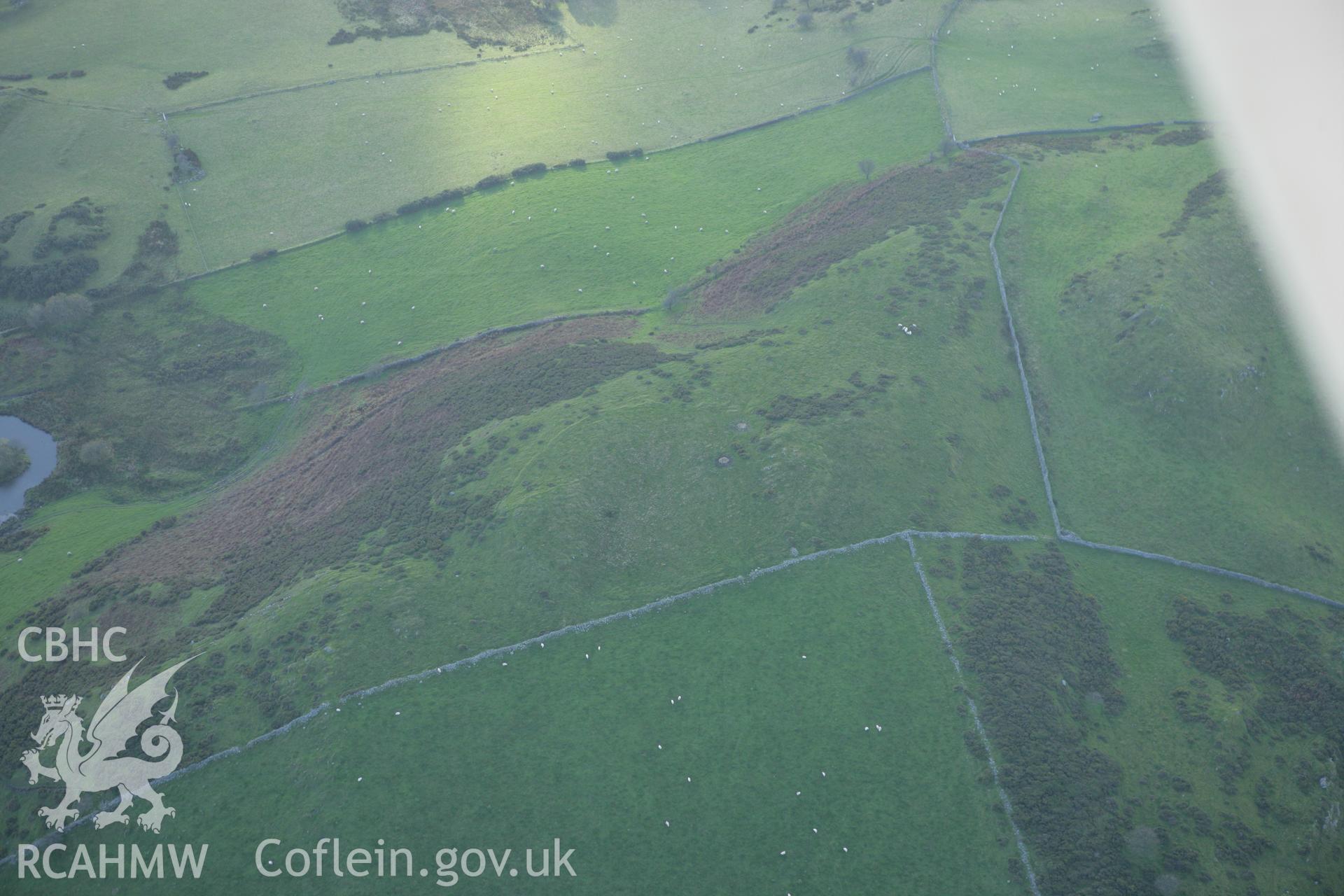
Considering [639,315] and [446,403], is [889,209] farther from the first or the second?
[446,403]

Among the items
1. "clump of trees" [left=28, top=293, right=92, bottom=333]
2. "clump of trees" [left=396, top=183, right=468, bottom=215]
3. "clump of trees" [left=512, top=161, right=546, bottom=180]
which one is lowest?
"clump of trees" [left=28, top=293, right=92, bottom=333]

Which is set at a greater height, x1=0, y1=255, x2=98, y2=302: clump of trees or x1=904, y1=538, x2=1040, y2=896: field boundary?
x1=0, y1=255, x2=98, y2=302: clump of trees

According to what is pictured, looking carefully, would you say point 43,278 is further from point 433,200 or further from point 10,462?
point 433,200

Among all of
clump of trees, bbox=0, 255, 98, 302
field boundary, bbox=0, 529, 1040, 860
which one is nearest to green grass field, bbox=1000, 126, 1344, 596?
field boundary, bbox=0, 529, 1040, 860

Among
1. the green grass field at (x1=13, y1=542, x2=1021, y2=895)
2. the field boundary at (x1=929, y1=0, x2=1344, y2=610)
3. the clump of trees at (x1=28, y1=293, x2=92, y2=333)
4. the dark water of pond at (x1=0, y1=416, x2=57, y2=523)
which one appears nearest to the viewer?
the green grass field at (x1=13, y1=542, x2=1021, y2=895)

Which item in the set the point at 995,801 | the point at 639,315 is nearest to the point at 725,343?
the point at 639,315

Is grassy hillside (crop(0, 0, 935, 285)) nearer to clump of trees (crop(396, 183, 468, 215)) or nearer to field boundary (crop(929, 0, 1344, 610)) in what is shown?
clump of trees (crop(396, 183, 468, 215))

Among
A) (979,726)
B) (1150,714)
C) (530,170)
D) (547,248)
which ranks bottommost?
(1150,714)

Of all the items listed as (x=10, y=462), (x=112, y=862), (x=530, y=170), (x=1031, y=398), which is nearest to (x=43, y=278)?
(x=10, y=462)
